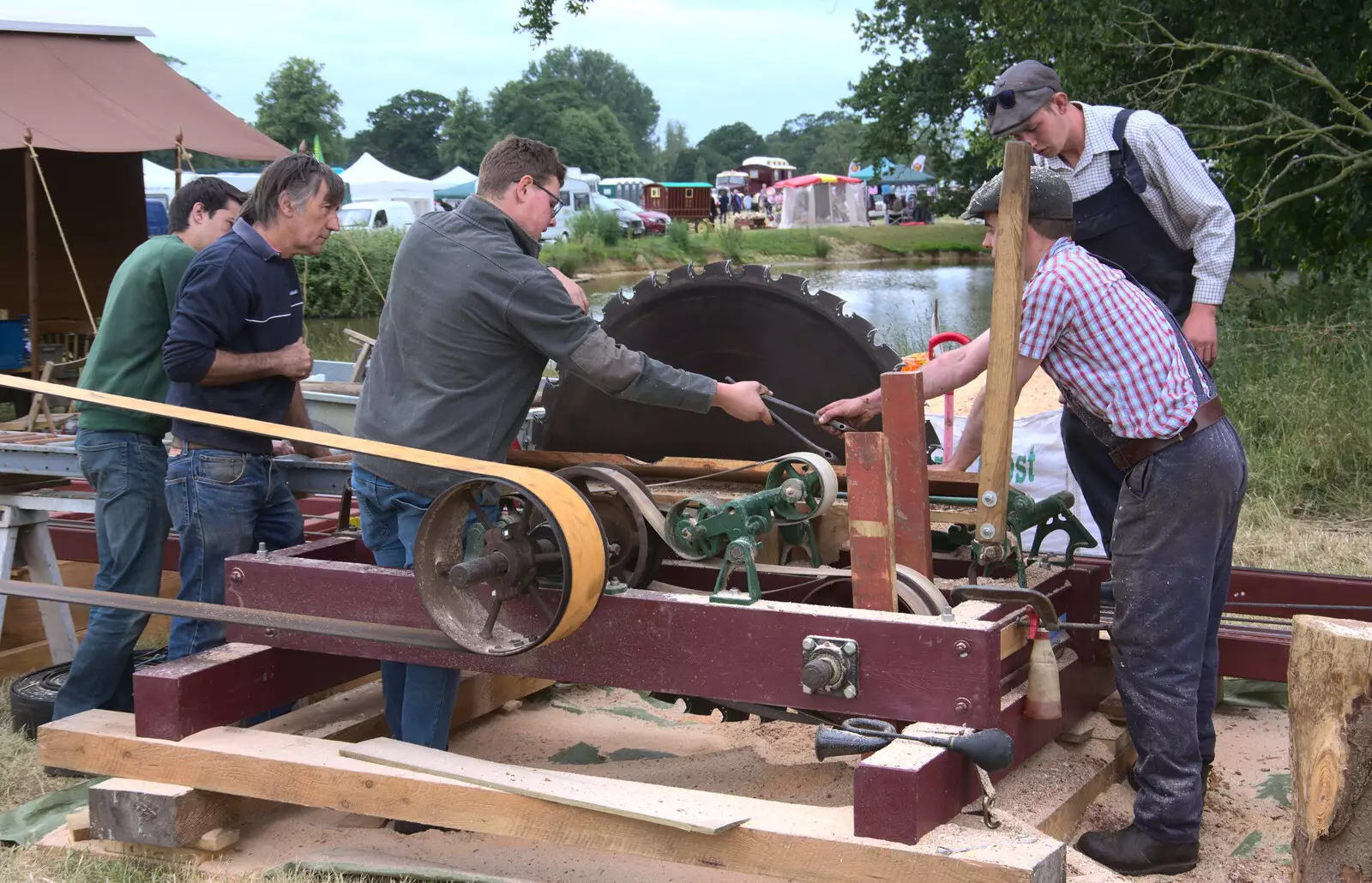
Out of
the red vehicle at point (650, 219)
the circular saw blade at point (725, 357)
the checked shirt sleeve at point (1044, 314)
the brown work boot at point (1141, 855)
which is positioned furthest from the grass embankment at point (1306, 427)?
the red vehicle at point (650, 219)

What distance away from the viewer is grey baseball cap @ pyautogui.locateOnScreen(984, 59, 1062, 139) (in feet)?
11.7

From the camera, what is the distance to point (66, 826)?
3367 mm

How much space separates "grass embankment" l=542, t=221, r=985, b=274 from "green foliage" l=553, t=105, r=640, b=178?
3761 centimetres

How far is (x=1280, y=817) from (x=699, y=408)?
189cm

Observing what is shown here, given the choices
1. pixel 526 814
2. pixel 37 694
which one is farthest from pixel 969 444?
pixel 37 694

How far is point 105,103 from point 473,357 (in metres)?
8.70

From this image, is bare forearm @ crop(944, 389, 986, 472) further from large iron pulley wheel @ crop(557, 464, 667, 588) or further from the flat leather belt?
large iron pulley wheel @ crop(557, 464, 667, 588)

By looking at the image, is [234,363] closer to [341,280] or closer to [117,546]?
[117,546]

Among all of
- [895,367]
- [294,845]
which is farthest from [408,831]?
[895,367]

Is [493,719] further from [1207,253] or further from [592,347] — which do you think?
[1207,253]

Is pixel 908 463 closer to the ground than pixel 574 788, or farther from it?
farther from it

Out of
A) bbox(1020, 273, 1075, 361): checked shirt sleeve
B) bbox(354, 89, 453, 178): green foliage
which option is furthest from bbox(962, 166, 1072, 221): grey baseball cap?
→ bbox(354, 89, 453, 178): green foliage

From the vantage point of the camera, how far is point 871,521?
279 centimetres

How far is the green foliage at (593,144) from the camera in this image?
250 feet
